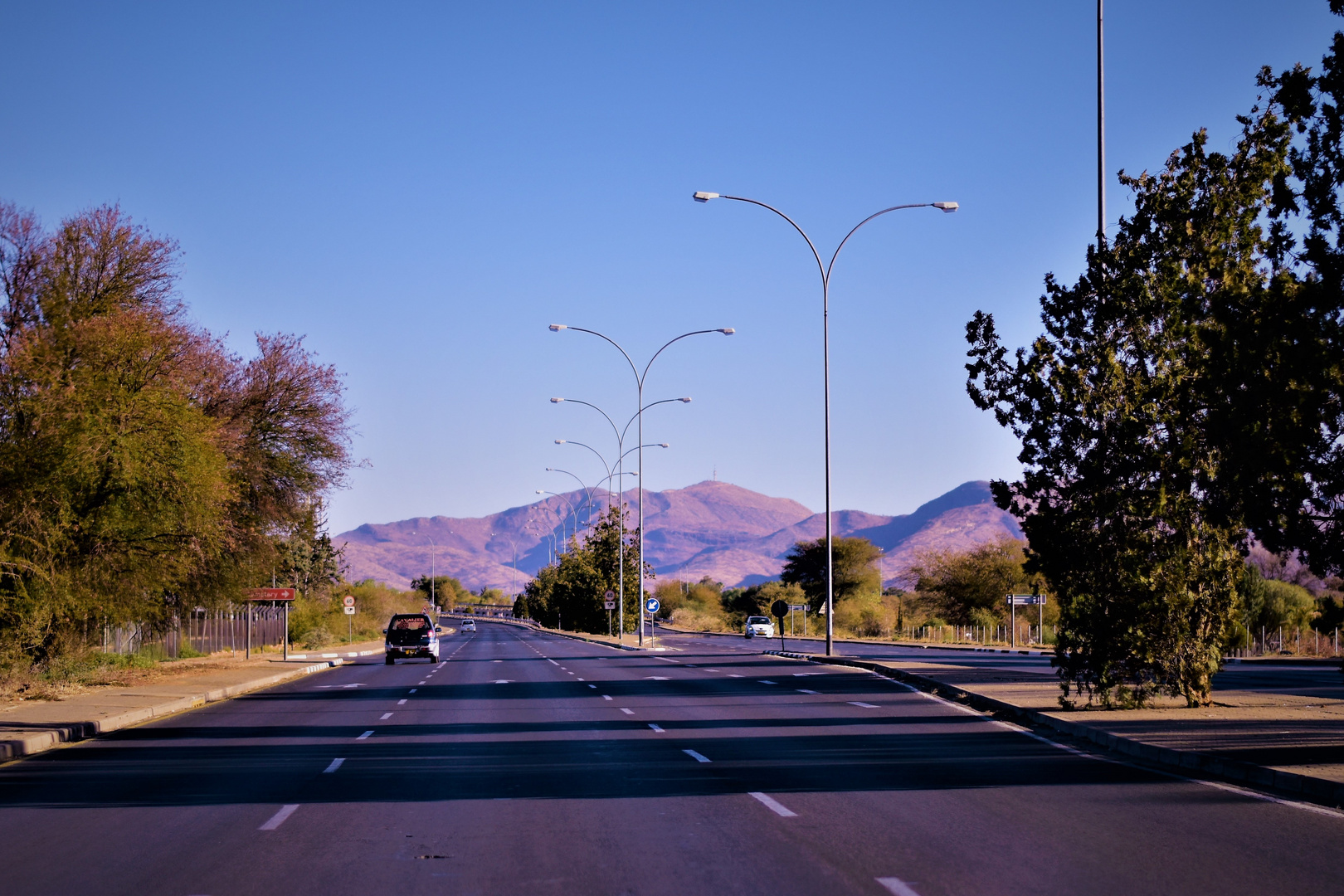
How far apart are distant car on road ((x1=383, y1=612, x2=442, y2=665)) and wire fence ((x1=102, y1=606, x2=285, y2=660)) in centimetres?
582

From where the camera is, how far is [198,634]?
181 feet

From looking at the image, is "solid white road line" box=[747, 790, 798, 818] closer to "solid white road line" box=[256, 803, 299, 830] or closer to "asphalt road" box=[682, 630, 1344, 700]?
"solid white road line" box=[256, 803, 299, 830]

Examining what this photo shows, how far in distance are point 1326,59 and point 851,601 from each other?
10794 cm

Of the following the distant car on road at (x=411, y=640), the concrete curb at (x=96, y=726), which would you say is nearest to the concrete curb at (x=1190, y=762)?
the concrete curb at (x=96, y=726)

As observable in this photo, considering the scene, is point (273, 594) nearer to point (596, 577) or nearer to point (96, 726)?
point (96, 726)

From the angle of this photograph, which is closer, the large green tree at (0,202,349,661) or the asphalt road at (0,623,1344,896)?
the asphalt road at (0,623,1344,896)

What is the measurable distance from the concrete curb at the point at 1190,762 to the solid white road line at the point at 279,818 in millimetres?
9083

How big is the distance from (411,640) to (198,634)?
1333cm

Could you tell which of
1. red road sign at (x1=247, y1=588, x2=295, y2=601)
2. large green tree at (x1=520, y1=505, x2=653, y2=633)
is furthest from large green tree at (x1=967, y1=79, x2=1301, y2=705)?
large green tree at (x1=520, y1=505, x2=653, y2=633)

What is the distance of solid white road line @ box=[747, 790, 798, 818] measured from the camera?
11.2 meters

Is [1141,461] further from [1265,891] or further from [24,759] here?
[24,759]

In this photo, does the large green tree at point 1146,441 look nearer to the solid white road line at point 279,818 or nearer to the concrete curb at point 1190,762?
the concrete curb at point 1190,762

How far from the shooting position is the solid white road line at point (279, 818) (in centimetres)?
1086

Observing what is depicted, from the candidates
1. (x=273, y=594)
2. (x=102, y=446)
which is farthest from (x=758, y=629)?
(x=102, y=446)
